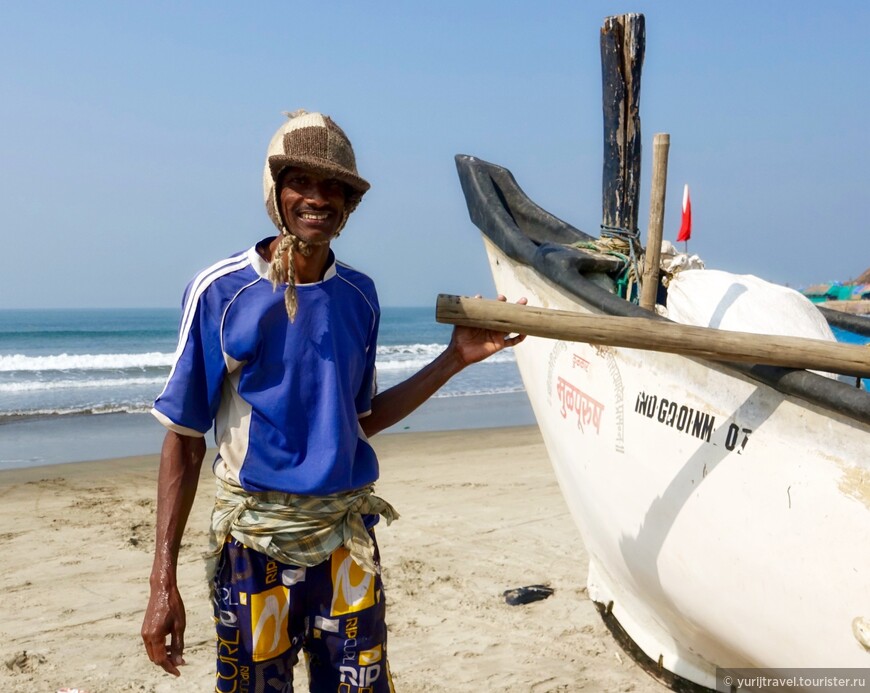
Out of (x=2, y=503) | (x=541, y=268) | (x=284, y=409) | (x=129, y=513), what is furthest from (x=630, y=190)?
(x=2, y=503)

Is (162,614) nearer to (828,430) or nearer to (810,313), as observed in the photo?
(828,430)

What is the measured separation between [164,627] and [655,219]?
251cm

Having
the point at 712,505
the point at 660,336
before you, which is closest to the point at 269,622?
the point at 660,336

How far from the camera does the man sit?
2.08 meters

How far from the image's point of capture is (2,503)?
711cm

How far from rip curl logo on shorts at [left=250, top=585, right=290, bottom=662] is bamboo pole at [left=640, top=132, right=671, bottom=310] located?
206 centimetres

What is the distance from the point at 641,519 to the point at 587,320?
3.49ft

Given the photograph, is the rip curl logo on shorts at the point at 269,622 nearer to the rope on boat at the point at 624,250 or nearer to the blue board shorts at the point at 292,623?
the blue board shorts at the point at 292,623

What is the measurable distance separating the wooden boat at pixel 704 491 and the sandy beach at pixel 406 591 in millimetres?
447

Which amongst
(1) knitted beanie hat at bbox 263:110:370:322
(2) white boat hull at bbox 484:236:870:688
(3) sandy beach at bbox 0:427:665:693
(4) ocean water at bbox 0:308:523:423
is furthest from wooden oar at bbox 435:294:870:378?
(4) ocean water at bbox 0:308:523:423

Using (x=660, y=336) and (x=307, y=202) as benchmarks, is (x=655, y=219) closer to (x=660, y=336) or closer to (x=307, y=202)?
(x=660, y=336)

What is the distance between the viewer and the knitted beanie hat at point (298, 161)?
2064 millimetres

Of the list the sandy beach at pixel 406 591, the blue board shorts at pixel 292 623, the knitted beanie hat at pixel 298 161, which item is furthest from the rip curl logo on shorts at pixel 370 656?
the sandy beach at pixel 406 591

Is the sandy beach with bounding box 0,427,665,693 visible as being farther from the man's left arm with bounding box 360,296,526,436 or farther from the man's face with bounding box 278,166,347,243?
the man's face with bounding box 278,166,347,243
